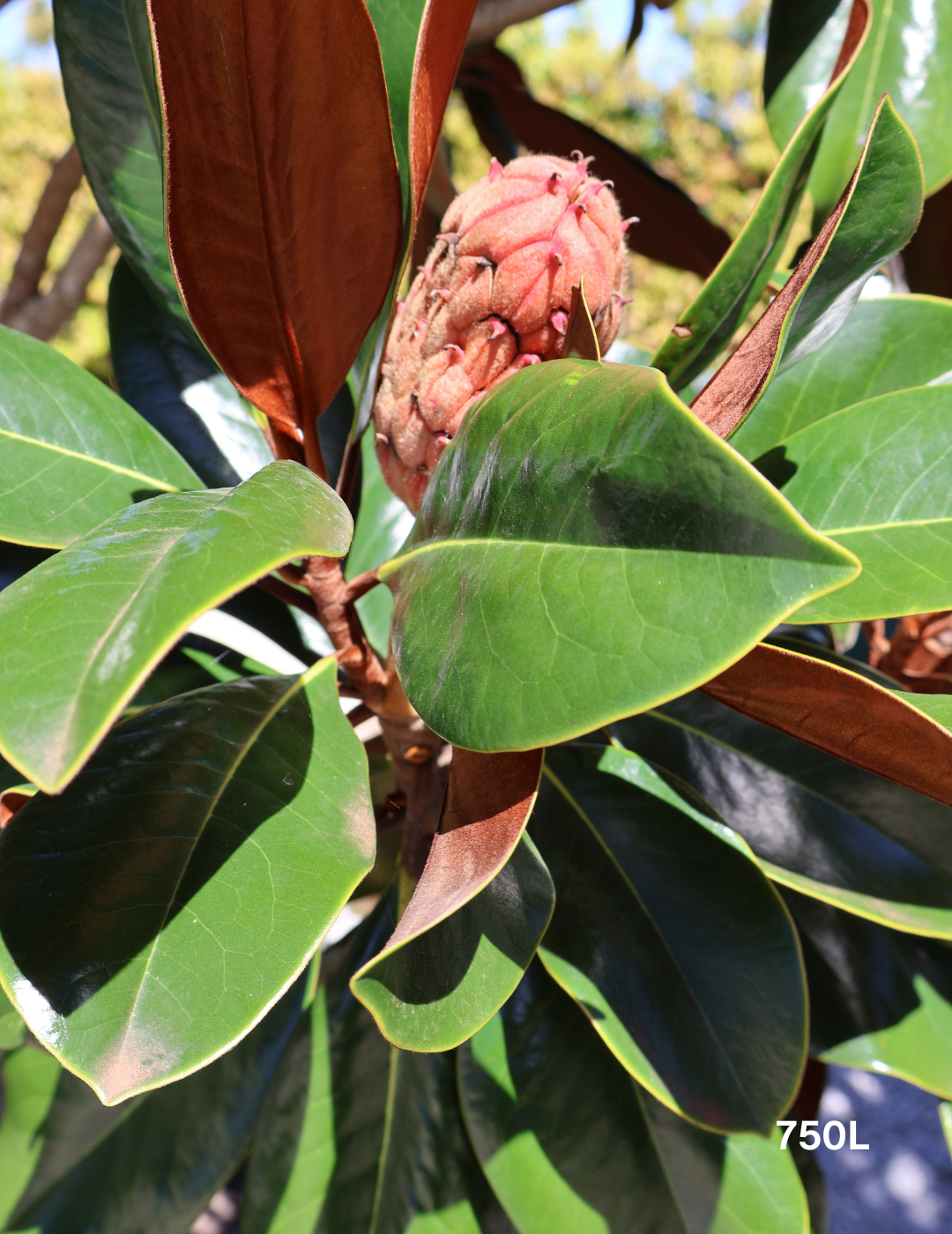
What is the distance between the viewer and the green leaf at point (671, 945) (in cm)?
64

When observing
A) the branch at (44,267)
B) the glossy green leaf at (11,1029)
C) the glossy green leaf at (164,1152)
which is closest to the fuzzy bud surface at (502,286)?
the glossy green leaf at (11,1029)

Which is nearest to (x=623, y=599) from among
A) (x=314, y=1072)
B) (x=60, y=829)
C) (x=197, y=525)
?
(x=197, y=525)

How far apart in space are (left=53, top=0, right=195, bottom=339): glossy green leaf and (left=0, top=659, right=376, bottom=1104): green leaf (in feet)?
1.34

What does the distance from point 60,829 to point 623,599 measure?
34 cm

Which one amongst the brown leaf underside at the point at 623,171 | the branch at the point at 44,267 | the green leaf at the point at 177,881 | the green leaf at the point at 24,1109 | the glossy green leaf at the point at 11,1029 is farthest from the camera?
the branch at the point at 44,267

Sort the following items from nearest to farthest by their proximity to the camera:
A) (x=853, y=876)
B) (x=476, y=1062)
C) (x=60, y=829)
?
(x=60, y=829) < (x=853, y=876) < (x=476, y=1062)

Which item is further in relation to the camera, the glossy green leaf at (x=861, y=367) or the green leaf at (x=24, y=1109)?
the green leaf at (x=24, y=1109)

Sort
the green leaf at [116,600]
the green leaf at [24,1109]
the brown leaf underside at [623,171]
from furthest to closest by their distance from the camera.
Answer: the brown leaf underside at [623,171], the green leaf at [24,1109], the green leaf at [116,600]

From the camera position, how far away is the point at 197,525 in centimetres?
36

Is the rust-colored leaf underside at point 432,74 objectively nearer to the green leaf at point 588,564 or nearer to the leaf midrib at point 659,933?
the green leaf at point 588,564

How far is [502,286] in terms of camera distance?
1.84 ft

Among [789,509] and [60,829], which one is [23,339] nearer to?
[60,829]

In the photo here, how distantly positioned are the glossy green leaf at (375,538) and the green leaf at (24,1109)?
0.57 meters

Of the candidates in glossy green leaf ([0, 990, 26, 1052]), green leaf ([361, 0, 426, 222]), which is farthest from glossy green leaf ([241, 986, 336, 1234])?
green leaf ([361, 0, 426, 222])
